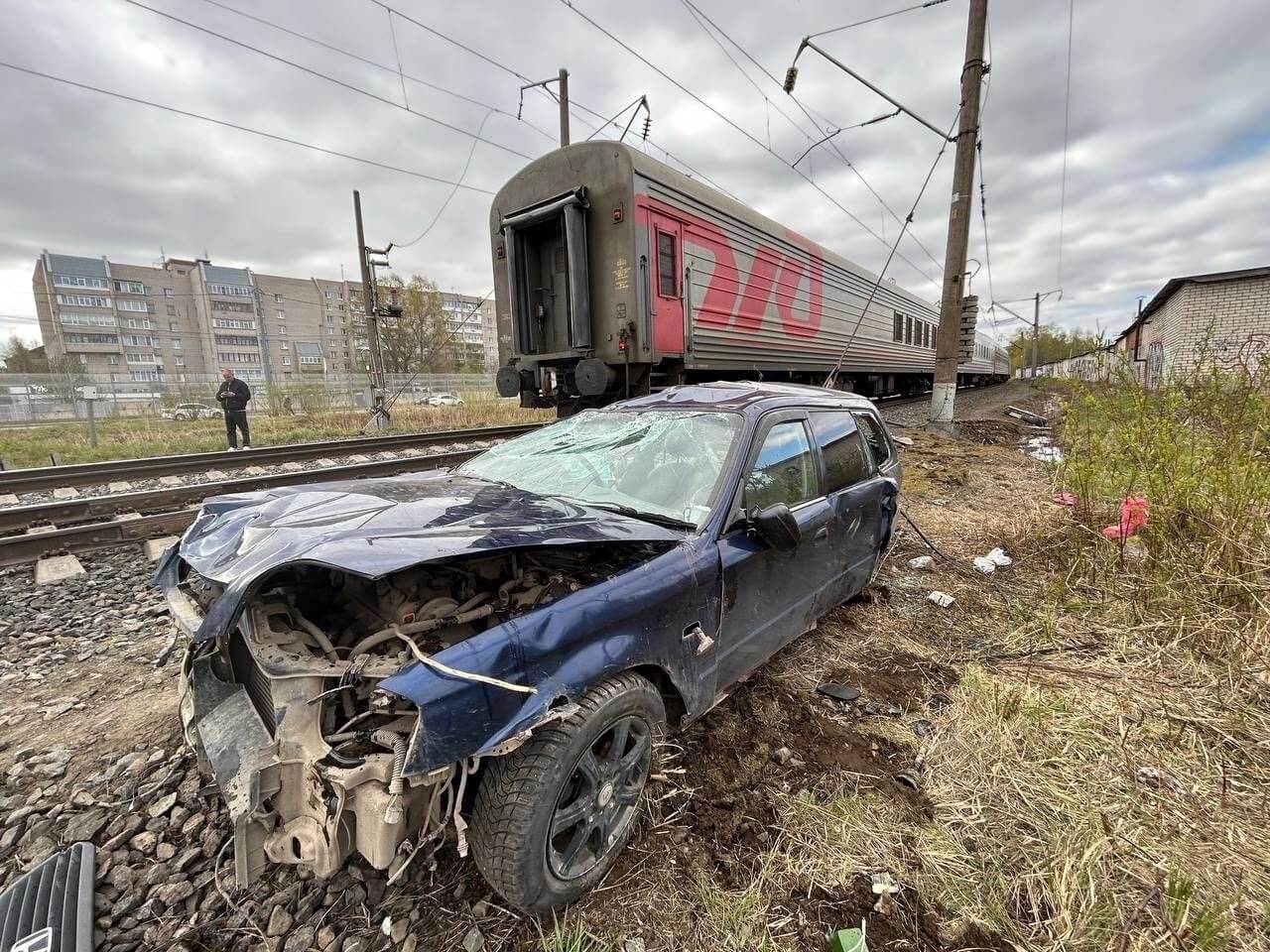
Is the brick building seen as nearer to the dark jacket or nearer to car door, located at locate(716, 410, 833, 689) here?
car door, located at locate(716, 410, 833, 689)

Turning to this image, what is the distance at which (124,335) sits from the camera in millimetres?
63094

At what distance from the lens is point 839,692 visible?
2.78m

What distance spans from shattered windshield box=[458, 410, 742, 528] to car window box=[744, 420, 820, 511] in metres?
0.18

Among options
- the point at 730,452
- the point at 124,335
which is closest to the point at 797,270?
the point at 730,452

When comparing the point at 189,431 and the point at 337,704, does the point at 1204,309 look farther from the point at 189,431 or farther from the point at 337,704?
the point at 189,431

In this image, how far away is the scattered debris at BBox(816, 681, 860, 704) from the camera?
8.99 feet

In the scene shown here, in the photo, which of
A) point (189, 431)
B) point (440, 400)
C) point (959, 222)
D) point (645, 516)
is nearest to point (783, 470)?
point (645, 516)

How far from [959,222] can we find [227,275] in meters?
81.6

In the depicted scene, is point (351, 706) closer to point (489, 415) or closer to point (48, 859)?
point (48, 859)

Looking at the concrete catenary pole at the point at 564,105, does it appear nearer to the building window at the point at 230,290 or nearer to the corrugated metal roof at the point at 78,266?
the building window at the point at 230,290

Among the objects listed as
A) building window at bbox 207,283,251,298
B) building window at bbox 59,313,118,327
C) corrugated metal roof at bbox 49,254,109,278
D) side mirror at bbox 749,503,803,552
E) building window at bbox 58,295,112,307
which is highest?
corrugated metal roof at bbox 49,254,109,278

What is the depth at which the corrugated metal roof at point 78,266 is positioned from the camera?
60531 millimetres

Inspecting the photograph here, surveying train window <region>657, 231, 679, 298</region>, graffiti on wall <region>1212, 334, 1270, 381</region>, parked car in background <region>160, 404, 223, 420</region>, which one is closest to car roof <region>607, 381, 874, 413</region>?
graffiti on wall <region>1212, 334, 1270, 381</region>

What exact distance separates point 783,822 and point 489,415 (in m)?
14.9
